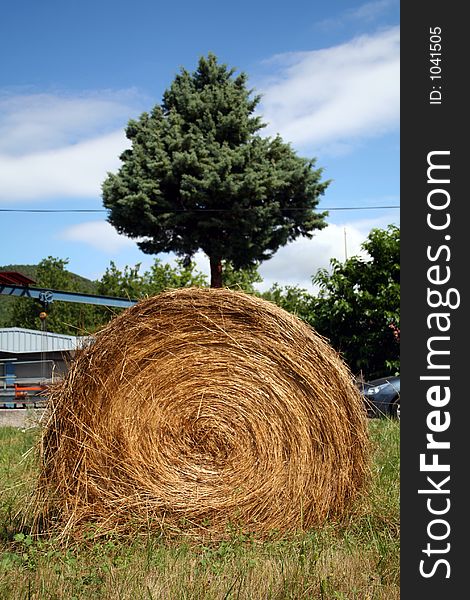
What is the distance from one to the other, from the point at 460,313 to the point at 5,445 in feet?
25.5

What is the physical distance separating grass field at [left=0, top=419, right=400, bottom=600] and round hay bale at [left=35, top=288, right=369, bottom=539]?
0.90 ft

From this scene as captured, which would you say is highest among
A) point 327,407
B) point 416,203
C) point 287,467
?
point 416,203

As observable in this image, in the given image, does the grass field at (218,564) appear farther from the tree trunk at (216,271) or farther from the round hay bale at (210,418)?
the tree trunk at (216,271)

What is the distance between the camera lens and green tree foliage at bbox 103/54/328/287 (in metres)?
29.0

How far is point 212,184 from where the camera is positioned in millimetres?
28266

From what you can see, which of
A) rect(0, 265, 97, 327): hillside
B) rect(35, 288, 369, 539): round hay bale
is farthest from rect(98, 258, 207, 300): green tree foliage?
rect(35, 288, 369, 539): round hay bale

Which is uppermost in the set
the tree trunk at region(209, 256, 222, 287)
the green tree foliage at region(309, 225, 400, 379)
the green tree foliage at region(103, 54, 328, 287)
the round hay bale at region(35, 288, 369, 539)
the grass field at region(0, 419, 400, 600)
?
the green tree foliage at region(103, 54, 328, 287)

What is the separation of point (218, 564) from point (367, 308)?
1436 centimetres

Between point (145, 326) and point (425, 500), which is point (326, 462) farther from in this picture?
point (425, 500)


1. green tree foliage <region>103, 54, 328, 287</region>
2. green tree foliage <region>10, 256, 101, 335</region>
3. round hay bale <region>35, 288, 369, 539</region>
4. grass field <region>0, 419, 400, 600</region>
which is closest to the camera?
grass field <region>0, 419, 400, 600</region>

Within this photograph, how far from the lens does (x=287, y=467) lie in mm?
5898

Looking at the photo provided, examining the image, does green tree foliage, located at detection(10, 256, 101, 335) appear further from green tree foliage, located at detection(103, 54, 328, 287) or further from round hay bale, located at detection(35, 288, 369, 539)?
round hay bale, located at detection(35, 288, 369, 539)

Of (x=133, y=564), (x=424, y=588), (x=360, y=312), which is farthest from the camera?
(x=360, y=312)

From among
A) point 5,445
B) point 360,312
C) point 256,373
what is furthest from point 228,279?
point 256,373
